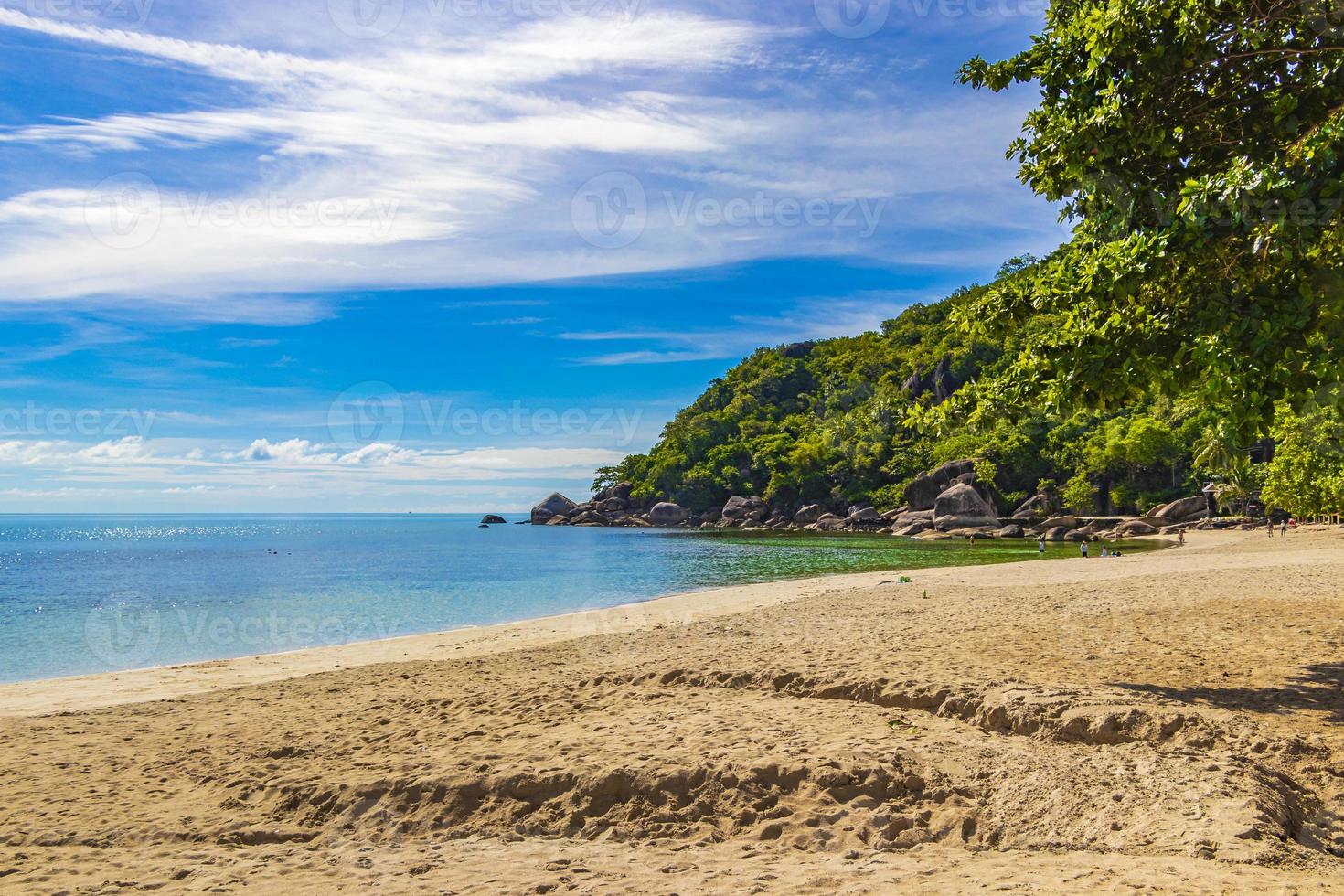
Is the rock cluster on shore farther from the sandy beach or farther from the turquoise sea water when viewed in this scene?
the sandy beach

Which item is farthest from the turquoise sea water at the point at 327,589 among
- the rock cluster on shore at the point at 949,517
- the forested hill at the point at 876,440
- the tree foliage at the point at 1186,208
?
the tree foliage at the point at 1186,208

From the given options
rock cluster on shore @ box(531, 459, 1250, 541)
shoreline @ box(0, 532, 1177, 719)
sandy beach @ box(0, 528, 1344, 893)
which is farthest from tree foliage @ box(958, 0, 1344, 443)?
rock cluster on shore @ box(531, 459, 1250, 541)

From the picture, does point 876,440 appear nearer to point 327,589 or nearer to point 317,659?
point 327,589

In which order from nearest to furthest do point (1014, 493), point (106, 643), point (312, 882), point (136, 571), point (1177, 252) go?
point (312, 882), point (1177, 252), point (106, 643), point (136, 571), point (1014, 493)

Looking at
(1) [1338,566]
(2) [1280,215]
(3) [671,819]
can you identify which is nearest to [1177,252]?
(2) [1280,215]

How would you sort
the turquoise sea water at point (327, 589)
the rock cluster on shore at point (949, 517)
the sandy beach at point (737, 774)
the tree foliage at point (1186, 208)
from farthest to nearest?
1. the rock cluster on shore at point (949, 517)
2. the turquoise sea water at point (327, 589)
3. the tree foliage at point (1186, 208)
4. the sandy beach at point (737, 774)

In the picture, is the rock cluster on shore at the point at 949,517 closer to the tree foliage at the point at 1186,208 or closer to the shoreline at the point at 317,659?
the shoreline at the point at 317,659

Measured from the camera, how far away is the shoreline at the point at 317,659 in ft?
48.9

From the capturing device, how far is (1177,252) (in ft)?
27.4

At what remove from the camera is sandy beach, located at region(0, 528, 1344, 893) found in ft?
19.6

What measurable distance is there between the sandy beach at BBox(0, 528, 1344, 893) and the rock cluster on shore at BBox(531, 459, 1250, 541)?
2518 inches

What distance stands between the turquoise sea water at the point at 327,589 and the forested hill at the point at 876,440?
16442 millimetres

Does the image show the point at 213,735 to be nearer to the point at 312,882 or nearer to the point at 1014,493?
the point at 312,882

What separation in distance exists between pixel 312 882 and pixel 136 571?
66.9 meters
